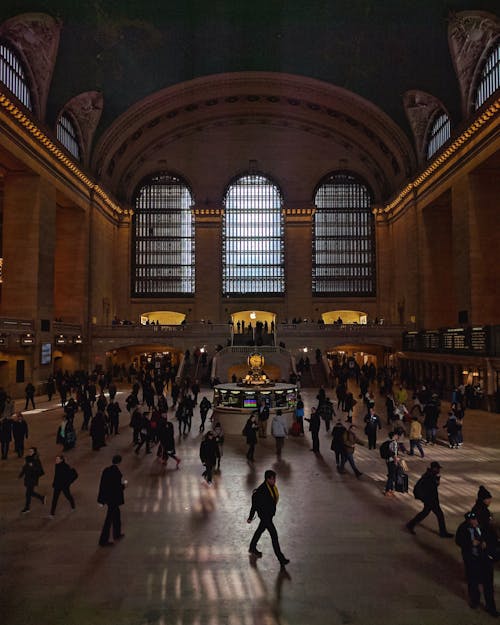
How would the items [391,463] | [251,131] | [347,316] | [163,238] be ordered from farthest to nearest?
1. [347,316]
2. [163,238]
3. [251,131]
4. [391,463]

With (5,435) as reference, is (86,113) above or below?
above

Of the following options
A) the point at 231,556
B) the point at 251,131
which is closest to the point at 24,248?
the point at 251,131

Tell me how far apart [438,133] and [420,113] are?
1.97 m

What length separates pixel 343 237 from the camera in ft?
138

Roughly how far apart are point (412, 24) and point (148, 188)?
74.0 feet

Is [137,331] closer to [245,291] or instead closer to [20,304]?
[20,304]

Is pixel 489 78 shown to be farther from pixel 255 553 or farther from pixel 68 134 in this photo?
pixel 255 553

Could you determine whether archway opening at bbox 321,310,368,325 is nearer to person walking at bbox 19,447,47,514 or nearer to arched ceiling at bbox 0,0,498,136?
arched ceiling at bbox 0,0,498,136

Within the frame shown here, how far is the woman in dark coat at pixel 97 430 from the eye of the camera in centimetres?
1225

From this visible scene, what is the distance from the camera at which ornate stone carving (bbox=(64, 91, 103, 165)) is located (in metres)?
31.6

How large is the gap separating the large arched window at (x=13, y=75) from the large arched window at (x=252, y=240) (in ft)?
61.3

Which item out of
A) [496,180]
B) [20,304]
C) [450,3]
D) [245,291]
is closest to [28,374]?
[20,304]

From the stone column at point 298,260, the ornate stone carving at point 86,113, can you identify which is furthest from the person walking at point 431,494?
the stone column at point 298,260

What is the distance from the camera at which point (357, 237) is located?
42.2 meters
